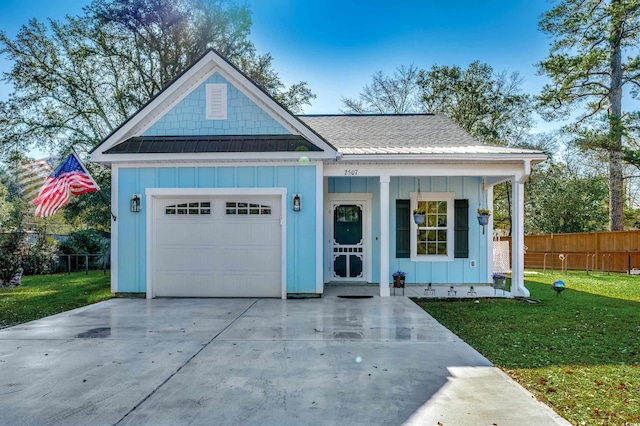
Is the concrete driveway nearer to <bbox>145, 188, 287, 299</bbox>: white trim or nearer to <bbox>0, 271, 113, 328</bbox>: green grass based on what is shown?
<bbox>0, 271, 113, 328</bbox>: green grass

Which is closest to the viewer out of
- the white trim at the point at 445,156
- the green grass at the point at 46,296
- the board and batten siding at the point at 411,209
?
the green grass at the point at 46,296

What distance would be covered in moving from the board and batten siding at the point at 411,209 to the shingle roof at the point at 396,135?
0.86 metres

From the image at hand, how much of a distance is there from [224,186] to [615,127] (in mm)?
15936

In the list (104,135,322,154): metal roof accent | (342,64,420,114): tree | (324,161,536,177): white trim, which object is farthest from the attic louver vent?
(342,64,420,114): tree

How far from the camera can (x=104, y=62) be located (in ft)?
57.4

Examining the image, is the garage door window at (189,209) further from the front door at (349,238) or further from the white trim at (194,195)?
the front door at (349,238)

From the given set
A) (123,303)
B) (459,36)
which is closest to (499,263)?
(123,303)

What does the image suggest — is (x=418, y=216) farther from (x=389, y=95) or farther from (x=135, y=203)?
(x=389, y=95)

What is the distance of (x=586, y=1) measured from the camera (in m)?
18.3

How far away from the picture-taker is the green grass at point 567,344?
3.30 m

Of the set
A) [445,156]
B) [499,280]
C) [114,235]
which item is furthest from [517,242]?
[114,235]

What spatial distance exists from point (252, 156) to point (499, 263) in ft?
20.4

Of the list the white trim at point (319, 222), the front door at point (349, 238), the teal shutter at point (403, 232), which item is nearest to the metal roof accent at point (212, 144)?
the white trim at point (319, 222)

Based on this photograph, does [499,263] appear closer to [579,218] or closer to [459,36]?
[459,36]
